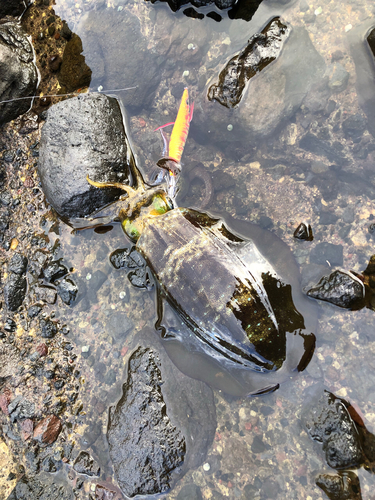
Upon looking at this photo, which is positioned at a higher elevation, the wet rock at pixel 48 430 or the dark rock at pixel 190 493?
the dark rock at pixel 190 493

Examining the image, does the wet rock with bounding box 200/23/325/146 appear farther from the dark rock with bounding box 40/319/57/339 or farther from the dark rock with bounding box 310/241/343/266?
the dark rock with bounding box 40/319/57/339

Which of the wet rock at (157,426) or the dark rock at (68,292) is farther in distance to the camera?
the dark rock at (68,292)

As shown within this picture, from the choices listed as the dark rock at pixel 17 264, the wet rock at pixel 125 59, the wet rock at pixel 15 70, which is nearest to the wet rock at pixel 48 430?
the dark rock at pixel 17 264

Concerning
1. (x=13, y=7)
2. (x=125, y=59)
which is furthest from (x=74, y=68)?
(x=13, y=7)

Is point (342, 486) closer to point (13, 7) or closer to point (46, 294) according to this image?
point (46, 294)

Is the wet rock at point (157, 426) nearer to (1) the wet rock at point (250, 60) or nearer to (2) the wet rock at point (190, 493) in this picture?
(2) the wet rock at point (190, 493)
